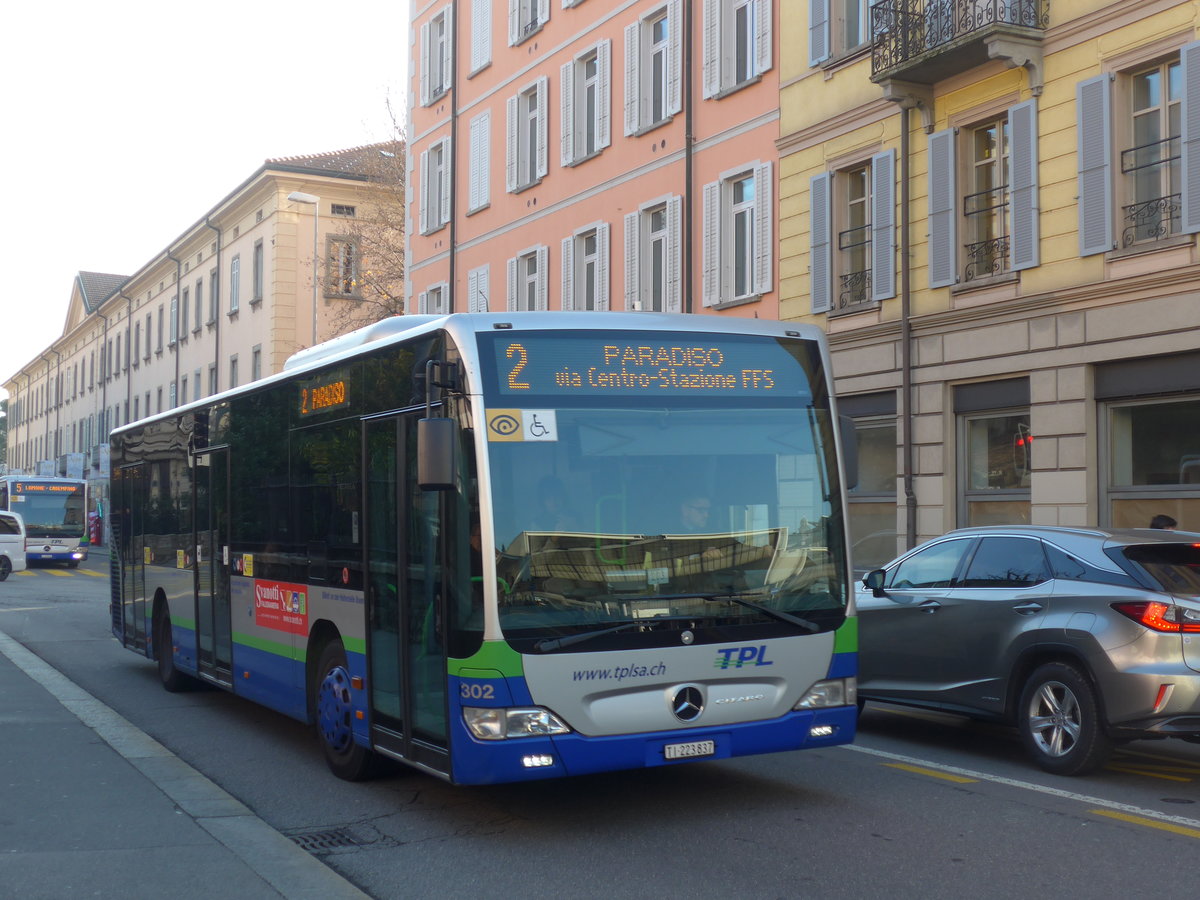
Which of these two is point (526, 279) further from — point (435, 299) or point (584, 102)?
point (435, 299)

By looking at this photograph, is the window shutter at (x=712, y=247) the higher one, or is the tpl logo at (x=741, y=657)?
the window shutter at (x=712, y=247)

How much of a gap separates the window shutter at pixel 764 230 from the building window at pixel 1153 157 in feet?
22.3

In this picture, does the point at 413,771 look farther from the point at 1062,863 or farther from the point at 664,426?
the point at 1062,863

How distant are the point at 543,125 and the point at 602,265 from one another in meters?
4.29

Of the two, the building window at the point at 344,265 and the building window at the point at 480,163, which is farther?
the building window at the point at 344,265

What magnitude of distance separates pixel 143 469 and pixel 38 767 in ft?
18.1

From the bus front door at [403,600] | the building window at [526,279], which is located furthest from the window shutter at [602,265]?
the bus front door at [403,600]

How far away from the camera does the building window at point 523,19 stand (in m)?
30.6

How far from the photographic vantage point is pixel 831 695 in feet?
25.0

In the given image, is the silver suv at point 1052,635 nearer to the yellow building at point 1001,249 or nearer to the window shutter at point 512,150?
the yellow building at point 1001,249

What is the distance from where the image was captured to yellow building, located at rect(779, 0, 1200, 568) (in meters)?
16.1

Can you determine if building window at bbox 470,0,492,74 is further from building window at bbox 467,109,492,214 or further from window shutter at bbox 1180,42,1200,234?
window shutter at bbox 1180,42,1200,234

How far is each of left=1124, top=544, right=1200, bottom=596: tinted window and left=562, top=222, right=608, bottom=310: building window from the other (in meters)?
19.0

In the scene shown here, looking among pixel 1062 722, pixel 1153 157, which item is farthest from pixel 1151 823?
pixel 1153 157
